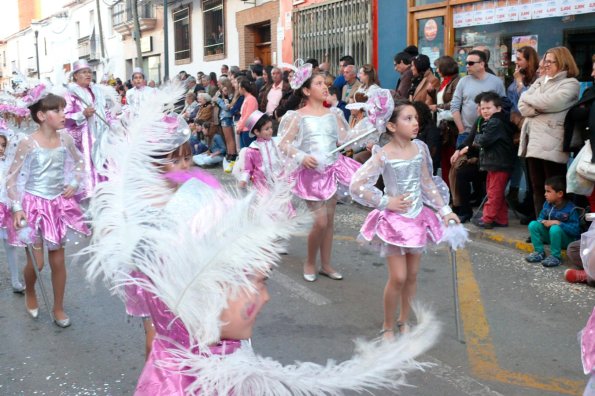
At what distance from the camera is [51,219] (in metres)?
4.71

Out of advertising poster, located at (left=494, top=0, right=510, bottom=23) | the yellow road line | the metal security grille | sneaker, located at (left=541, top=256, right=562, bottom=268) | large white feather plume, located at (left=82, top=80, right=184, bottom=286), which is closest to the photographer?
large white feather plume, located at (left=82, top=80, right=184, bottom=286)

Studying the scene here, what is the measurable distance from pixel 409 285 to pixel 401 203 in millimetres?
581

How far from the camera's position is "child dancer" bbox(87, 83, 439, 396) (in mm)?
1622

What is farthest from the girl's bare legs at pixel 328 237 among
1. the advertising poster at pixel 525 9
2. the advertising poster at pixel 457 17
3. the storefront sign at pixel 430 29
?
the storefront sign at pixel 430 29

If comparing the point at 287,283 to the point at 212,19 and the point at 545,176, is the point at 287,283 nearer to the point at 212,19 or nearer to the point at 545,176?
the point at 545,176

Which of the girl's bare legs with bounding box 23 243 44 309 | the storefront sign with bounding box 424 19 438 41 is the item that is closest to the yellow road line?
the girl's bare legs with bounding box 23 243 44 309

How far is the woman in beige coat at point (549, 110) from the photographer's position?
6434 millimetres

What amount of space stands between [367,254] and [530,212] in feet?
7.14

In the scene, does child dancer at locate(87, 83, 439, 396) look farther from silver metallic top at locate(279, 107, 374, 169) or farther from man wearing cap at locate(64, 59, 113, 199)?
man wearing cap at locate(64, 59, 113, 199)

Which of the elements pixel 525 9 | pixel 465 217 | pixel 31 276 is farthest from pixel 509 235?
pixel 31 276

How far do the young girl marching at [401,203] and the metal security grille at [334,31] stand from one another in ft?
28.4

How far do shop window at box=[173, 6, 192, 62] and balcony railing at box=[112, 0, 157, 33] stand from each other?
206 cm

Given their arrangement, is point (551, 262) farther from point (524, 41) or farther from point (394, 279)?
point (524, 41)

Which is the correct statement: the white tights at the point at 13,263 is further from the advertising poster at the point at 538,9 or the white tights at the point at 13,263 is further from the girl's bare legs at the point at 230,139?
the girl's bare legs at the point at 230,139
